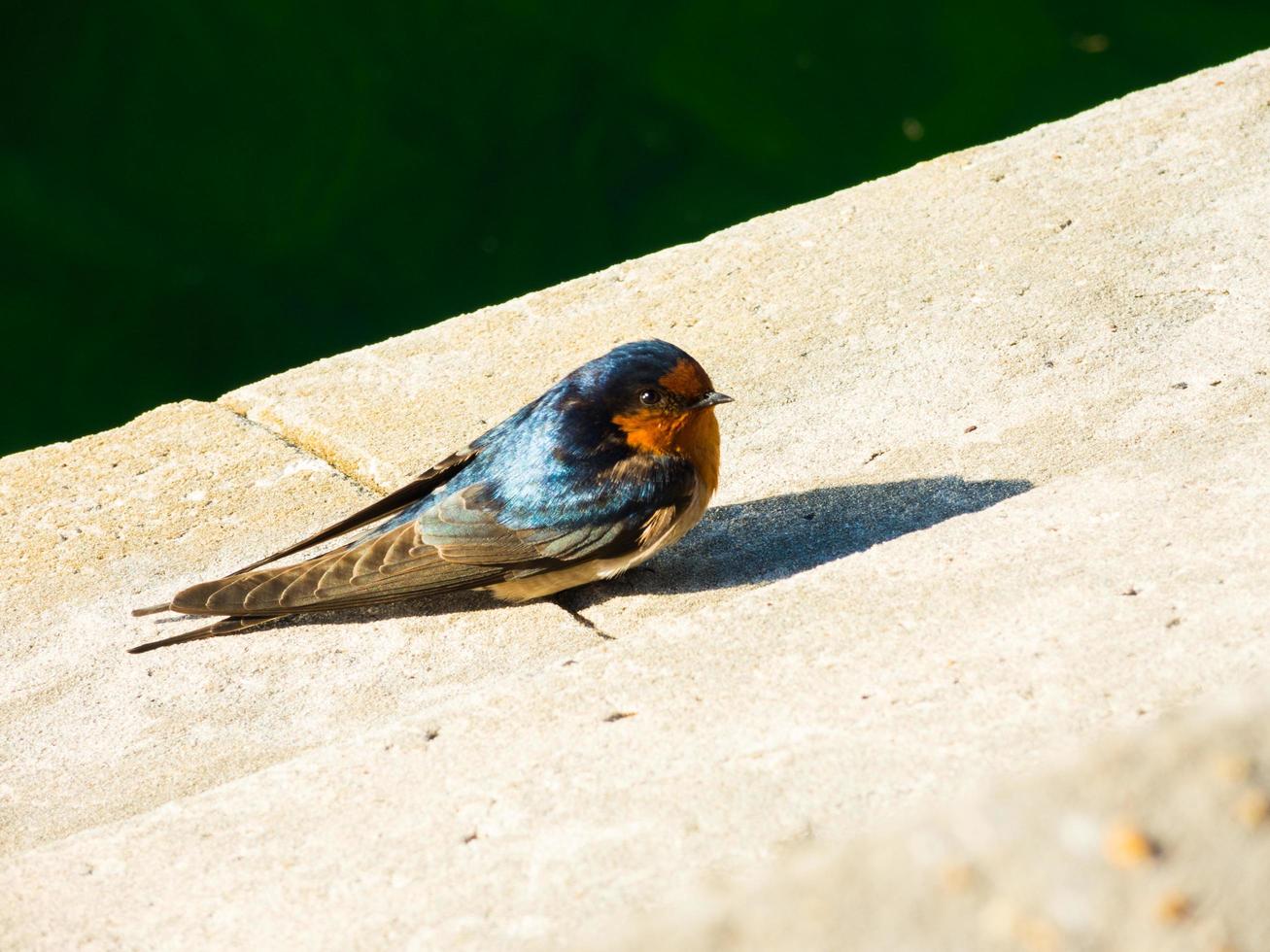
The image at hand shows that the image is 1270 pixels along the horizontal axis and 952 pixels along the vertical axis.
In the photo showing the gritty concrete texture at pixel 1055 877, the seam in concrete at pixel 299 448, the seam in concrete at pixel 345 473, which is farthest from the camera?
the seam in concrete at pixel 299 448

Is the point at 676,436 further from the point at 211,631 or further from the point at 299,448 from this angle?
the point at 299,448

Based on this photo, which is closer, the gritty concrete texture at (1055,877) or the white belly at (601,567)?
the gritty concrete texture at (1055,877)

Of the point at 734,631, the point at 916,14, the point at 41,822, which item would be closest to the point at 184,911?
the point at 41,822

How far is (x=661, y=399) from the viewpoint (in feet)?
10.8

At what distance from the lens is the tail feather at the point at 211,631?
3.34 m

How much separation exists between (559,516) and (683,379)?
0.38 metres

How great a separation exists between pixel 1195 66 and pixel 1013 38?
3.88 ft

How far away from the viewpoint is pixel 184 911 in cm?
231

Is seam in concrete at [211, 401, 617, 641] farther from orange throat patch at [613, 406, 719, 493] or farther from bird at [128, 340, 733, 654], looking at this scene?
orange throat patch at [613, 406, 719, 493]

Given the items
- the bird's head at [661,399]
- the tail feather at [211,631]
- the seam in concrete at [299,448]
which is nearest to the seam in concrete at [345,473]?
the seam in concrete at [299,448]

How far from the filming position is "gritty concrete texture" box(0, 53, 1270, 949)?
2232 mm

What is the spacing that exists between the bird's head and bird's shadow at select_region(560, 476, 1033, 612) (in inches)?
8.4

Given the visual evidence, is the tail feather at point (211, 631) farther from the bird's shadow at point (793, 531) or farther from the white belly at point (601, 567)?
the bird's shadow at point (793, 531)

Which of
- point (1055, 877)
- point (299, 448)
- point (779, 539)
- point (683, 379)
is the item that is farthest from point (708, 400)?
point (1055, 877)
